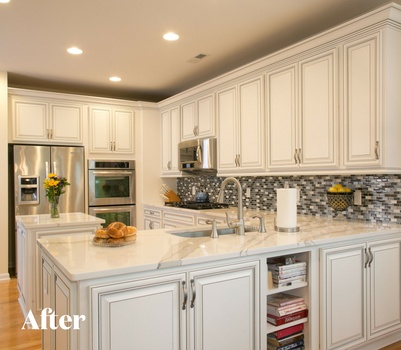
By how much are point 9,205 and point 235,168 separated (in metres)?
3.02

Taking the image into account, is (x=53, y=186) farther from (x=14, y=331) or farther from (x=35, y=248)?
(x=14, y=331)

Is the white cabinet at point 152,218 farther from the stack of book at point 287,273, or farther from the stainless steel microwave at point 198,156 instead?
the stack of book at point 287,273

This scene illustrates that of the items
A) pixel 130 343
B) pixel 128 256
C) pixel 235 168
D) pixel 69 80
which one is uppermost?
pixel 69 80

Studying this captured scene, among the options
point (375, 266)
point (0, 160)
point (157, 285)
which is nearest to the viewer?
point (157, 285)

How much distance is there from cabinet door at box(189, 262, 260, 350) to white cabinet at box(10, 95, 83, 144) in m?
3.78

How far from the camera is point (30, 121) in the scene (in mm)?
4625

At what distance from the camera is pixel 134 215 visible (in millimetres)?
5309

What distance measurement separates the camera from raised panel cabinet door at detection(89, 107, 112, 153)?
16.6ft

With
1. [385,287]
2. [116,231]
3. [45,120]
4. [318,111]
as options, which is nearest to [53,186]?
[116,231]

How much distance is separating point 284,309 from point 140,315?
927mm

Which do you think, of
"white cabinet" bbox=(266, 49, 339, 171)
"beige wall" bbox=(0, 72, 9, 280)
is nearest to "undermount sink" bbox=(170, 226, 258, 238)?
"white cabinet" bbox=(266, 49, 339, 171)

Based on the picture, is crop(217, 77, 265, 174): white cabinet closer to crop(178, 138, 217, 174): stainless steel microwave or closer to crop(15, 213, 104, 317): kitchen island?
crop(178, 138, 217, 174): stainless steel microwave

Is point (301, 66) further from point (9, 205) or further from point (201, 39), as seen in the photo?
point (9, 205)

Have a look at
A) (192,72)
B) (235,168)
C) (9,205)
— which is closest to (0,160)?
(9,205)
